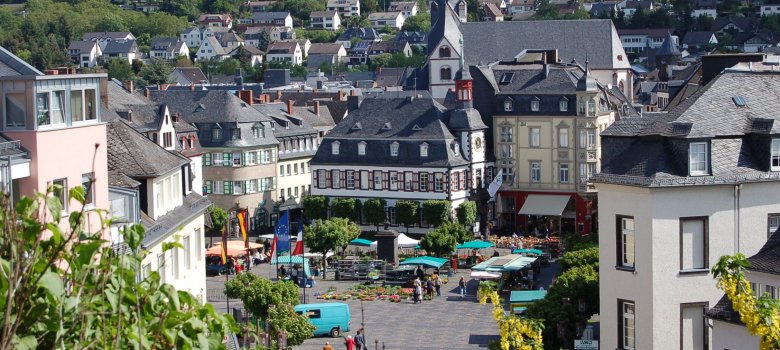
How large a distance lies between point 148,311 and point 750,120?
810 inches

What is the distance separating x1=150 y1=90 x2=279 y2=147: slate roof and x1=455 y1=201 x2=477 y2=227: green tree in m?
13.6

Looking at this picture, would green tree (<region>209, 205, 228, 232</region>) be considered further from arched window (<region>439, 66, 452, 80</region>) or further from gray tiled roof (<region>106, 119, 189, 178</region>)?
gray tiled roof (<region>106, 119, 189, 178</region>)

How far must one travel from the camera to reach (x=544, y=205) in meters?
86.2

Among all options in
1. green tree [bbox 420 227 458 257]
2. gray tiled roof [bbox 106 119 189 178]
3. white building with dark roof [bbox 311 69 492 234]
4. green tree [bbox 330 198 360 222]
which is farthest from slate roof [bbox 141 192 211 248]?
green tree [bbox 330 198 360 222]

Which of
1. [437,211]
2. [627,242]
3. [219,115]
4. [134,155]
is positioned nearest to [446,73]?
[219,115]

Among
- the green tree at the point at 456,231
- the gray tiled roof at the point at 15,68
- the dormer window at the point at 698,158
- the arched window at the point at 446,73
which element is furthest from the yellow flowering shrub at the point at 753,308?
the arched window at the point at 446,73

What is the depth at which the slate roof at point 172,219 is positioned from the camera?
3052 centimetres

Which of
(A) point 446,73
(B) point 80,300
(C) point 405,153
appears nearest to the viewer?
(B) point 80,300

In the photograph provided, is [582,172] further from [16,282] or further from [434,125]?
[16,282]

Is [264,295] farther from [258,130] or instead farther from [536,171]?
[258,130]

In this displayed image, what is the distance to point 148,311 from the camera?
1106cm

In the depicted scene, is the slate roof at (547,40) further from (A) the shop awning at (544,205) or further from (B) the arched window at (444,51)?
(A) the shop awning at (544,205)

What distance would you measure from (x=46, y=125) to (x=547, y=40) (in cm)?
10118

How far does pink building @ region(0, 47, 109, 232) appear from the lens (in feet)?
73.4
